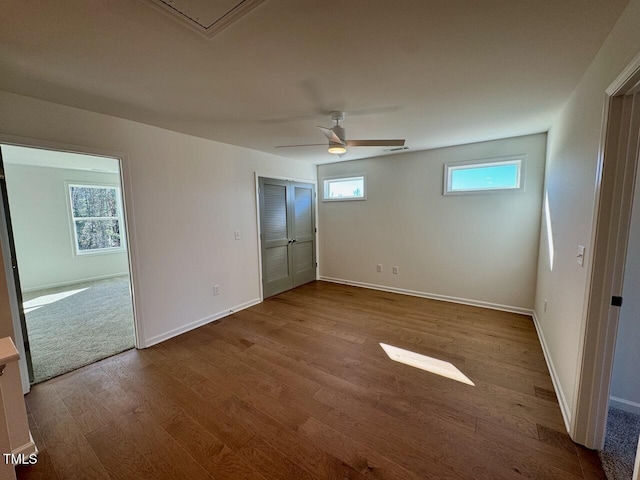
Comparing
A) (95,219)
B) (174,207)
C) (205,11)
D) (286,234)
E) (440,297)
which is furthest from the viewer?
(95,219)

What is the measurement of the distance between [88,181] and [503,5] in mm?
7530

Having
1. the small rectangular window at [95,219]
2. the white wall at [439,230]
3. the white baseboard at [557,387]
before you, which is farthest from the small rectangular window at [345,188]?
the small rectangular window at [95,219]

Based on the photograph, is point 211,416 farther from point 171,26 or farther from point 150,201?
point 171,26

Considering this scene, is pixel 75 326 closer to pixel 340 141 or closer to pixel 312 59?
pixel 340 141

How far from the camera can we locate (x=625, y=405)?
188cm

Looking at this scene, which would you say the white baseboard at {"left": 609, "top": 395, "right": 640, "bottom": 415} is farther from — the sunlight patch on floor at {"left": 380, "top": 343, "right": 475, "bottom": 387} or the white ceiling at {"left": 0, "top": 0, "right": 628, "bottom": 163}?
the white ceiling at {"left": 0, "top": 0, "right": 628, "bottom": 163}

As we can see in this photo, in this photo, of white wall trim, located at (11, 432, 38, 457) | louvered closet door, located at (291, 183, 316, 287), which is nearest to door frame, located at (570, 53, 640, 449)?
white wall trim, located at (11, 432, 38, 457)

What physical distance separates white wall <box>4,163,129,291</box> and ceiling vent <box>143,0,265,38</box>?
609 centimetres

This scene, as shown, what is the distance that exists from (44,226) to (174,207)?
4351 mm

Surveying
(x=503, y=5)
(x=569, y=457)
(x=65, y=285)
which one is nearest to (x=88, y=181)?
(x=65, y=285)

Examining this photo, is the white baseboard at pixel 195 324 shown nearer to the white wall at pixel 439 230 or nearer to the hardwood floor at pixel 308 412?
the hardwood floor at pixel 308 412

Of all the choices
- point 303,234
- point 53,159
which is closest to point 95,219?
point 53,159

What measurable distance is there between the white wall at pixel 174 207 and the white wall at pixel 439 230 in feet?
6.29

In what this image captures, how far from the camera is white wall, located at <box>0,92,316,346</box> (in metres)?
2.37
